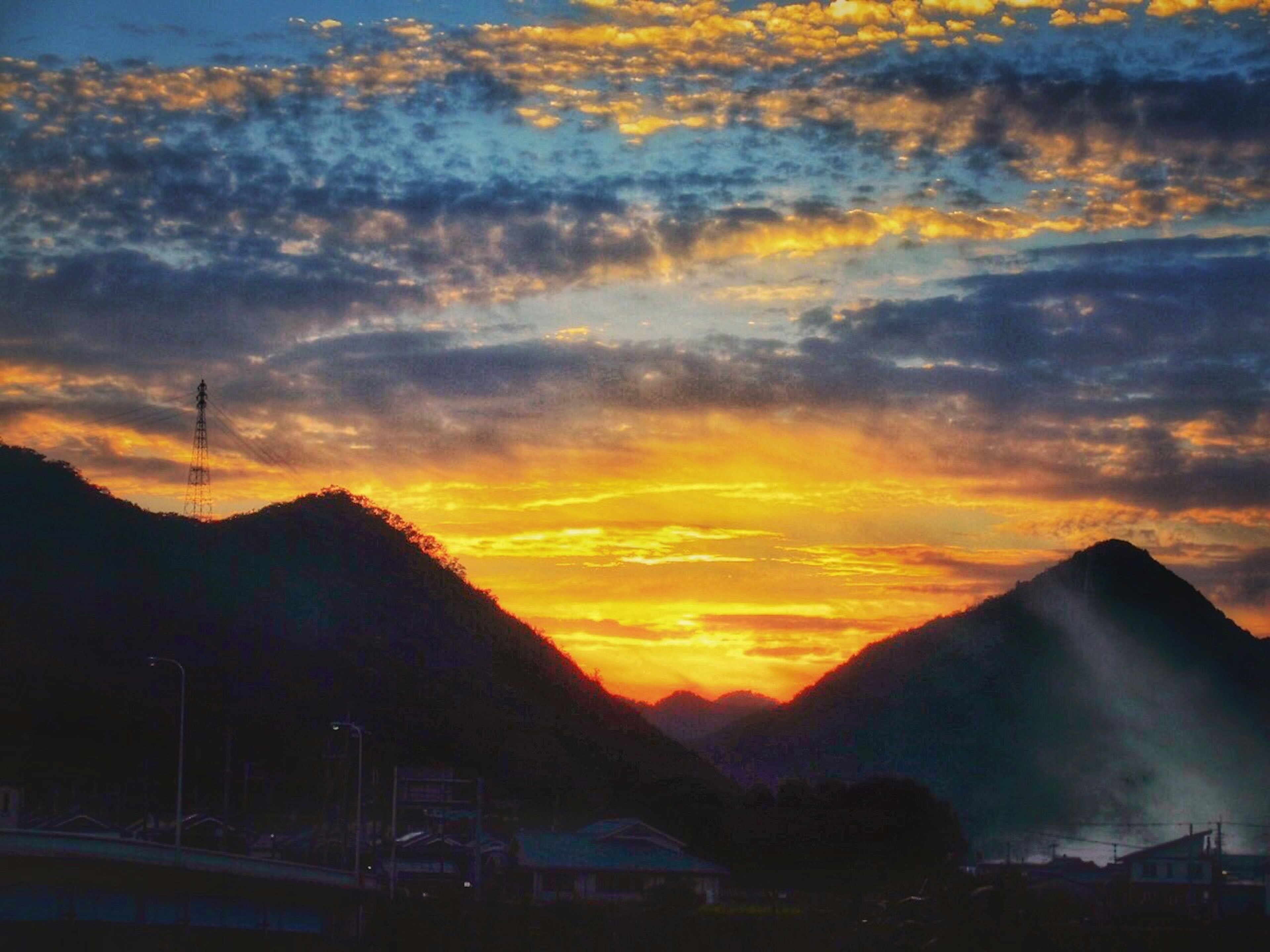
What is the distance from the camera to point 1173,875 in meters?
82.2

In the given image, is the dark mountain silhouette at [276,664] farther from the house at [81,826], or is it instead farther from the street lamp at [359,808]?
the street lamp at [359,808]

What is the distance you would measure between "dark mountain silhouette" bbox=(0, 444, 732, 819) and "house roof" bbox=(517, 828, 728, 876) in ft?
48.1

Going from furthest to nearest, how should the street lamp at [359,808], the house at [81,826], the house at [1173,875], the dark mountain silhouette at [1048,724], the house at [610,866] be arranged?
the dark mountain silhouette at [1048,724] < the house at [81,826] < the house at [1173,875] < the house at [610,866] < the street lamp at [359,808]

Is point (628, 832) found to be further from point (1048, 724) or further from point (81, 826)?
point (1048, 724)

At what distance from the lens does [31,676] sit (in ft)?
377

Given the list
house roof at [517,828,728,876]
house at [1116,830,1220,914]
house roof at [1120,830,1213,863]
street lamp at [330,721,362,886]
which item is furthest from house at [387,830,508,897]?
house roof at [1120,830,1213,863]

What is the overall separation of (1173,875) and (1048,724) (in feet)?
307

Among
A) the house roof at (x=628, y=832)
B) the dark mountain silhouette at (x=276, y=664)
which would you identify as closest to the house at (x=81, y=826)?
the dark mountain silhouette at (x=276, y=664)

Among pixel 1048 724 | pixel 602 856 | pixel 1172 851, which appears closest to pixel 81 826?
pixel 602 856

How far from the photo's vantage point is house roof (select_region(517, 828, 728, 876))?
71875 mm

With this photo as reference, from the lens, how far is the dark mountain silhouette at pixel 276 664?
4281 inches

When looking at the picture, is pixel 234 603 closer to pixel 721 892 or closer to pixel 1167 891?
pixel 721 892

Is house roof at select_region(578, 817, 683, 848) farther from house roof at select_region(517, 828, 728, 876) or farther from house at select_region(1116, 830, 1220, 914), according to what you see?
house at select_region(1116, 830, 1220, 914)

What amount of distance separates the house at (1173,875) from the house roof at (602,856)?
21.5 meters
